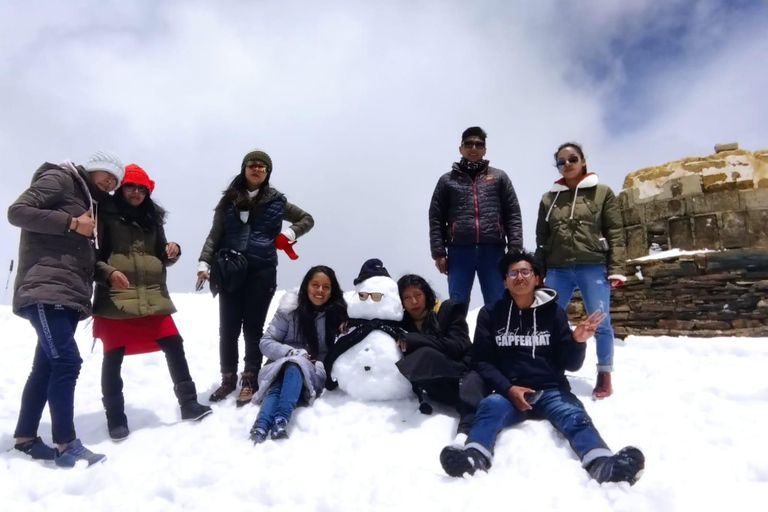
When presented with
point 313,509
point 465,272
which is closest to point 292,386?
point 313,509

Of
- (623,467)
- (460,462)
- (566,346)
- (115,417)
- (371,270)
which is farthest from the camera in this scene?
(371,270)

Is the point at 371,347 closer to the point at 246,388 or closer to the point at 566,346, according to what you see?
the point at 246,388

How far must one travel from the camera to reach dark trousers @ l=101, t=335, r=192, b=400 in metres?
3.58

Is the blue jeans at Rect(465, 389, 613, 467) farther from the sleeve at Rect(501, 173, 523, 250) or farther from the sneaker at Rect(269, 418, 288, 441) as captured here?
the sleeve at Rect(501, 173, 523, 250)

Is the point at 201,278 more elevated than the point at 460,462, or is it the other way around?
the point at 201,278

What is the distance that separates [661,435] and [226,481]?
2.64 m

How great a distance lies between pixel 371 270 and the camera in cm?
412

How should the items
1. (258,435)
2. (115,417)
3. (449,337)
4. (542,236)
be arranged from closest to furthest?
(258,435)
(115,417)
(449,337)
(542,236)

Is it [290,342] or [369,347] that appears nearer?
[369,347]

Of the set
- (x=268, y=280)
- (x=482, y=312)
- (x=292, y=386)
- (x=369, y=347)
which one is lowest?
(x=292, y=386)

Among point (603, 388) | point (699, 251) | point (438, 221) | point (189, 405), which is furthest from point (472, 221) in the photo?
point (699, 251)

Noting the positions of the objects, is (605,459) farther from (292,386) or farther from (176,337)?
(176,337)

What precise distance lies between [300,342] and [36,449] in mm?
1905

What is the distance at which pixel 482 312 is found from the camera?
357cm
